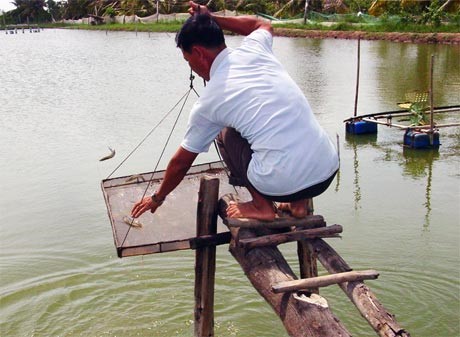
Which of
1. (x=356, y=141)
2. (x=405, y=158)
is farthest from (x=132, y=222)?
(x=356, y=141)

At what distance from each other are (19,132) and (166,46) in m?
19.9

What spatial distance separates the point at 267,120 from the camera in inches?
92.4

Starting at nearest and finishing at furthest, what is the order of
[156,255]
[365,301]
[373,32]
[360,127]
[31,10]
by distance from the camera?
[365,301] → [156,255] → [360,127] → [373,32] → [31,10]

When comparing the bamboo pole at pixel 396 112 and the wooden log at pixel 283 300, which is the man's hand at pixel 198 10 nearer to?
the wooden log at pixel 283 300

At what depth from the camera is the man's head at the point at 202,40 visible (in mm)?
2508

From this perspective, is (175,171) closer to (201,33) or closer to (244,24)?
(201,33)

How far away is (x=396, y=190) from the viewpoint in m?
7.17

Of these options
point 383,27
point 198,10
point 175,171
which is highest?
point 198,10

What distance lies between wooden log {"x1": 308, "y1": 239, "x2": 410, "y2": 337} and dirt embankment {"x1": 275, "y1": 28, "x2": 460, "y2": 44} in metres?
21.7

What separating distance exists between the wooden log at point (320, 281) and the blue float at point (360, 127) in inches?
313

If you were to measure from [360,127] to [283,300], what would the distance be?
811 centimetres

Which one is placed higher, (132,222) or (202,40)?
(202,40)

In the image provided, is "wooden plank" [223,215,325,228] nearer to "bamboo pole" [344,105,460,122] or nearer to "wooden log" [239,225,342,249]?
"wooden log" [239,225,342,249]

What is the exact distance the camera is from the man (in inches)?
92.7
